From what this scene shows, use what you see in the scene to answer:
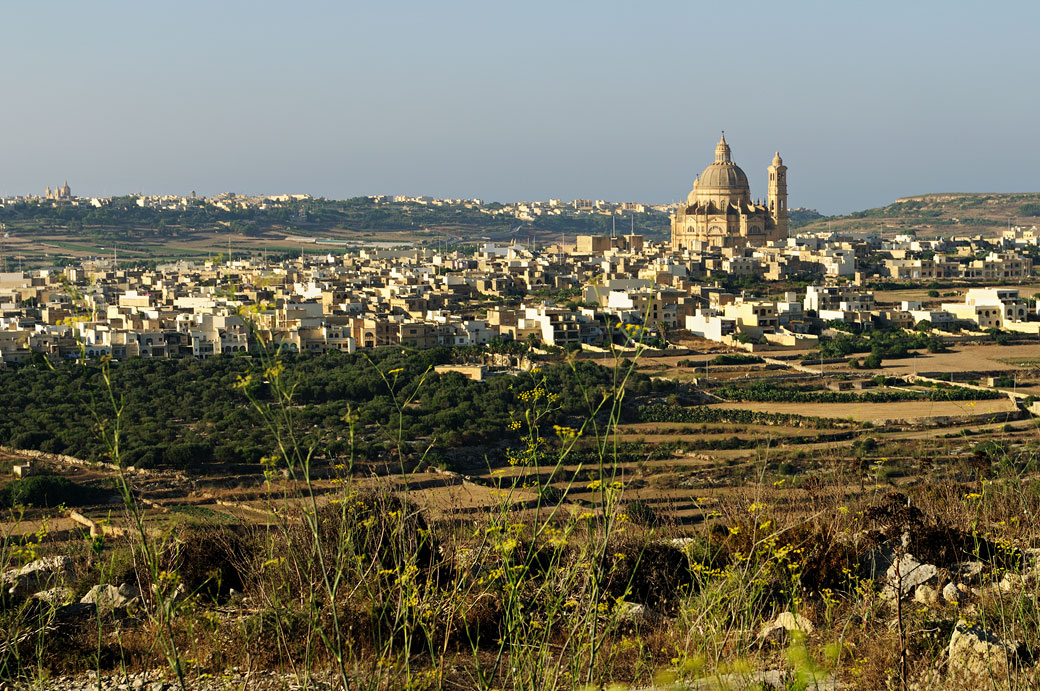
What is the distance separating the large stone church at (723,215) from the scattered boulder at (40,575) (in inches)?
2177

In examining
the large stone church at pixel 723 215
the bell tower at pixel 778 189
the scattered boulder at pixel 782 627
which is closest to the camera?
the scattered boulder at pixel 782 627

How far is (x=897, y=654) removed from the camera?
188 inches

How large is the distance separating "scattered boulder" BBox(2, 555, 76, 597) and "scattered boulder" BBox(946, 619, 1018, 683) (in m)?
3.90

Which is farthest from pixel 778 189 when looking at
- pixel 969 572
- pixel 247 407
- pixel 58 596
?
pixel 58 596

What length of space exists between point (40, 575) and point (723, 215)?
58447 millimetres

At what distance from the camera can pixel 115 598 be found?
20.0 ft

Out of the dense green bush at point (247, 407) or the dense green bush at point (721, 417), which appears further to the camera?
the dense green bush at point (721, 417)

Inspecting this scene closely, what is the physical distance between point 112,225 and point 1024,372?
7834 cm

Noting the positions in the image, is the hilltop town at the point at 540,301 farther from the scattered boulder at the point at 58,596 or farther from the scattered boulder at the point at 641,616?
the scattered boulder at the point at 641,616

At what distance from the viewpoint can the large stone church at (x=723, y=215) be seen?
62906 millimetres

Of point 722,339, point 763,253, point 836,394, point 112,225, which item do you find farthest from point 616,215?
point 836,394

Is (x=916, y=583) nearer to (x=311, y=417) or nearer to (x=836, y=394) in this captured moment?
(x=311, y=417)

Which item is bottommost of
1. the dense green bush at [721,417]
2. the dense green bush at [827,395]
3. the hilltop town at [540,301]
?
the dense green bush at [721,417]

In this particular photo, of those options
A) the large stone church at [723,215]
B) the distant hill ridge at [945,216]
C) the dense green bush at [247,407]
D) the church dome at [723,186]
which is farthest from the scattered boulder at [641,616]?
the distant hill ridge at [945,216]
